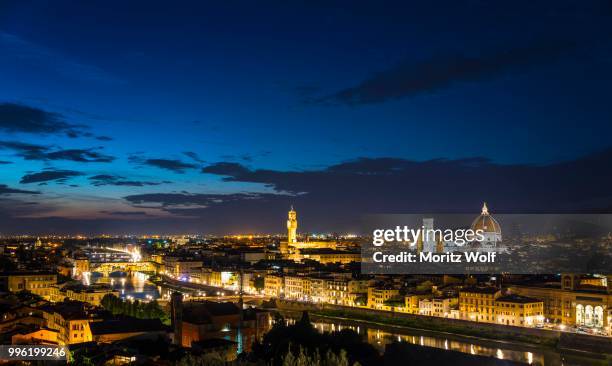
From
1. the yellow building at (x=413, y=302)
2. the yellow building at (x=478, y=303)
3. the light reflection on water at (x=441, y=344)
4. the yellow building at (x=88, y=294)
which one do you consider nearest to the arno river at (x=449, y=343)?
the light reflection on water at (x=441, y=344)

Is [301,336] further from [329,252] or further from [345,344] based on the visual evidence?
[329,252]

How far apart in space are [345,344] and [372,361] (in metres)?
0.48

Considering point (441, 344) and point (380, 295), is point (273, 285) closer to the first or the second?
point (380, 295)

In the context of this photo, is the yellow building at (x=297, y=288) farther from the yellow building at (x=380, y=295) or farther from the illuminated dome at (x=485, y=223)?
the illuminated dome at (x=485, y=223)

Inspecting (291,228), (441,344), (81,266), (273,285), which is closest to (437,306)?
(441,344)

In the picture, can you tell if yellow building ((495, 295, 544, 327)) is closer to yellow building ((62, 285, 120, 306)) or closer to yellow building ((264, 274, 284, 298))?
yellow building ((264, 274, 284, 298))

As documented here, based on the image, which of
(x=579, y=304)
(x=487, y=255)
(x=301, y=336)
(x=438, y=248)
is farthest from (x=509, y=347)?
(x=438, y=248)

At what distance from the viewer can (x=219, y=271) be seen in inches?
1030

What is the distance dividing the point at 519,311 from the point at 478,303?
117 cm

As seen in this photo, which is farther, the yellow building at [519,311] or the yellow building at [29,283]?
the yellow building at [29,283]

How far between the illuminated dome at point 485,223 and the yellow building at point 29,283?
53.6 ft

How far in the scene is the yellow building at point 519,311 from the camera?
43.6 ft

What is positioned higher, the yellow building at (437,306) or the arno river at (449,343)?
the yellow building at (437,306)

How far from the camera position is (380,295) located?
1659 centimetres
